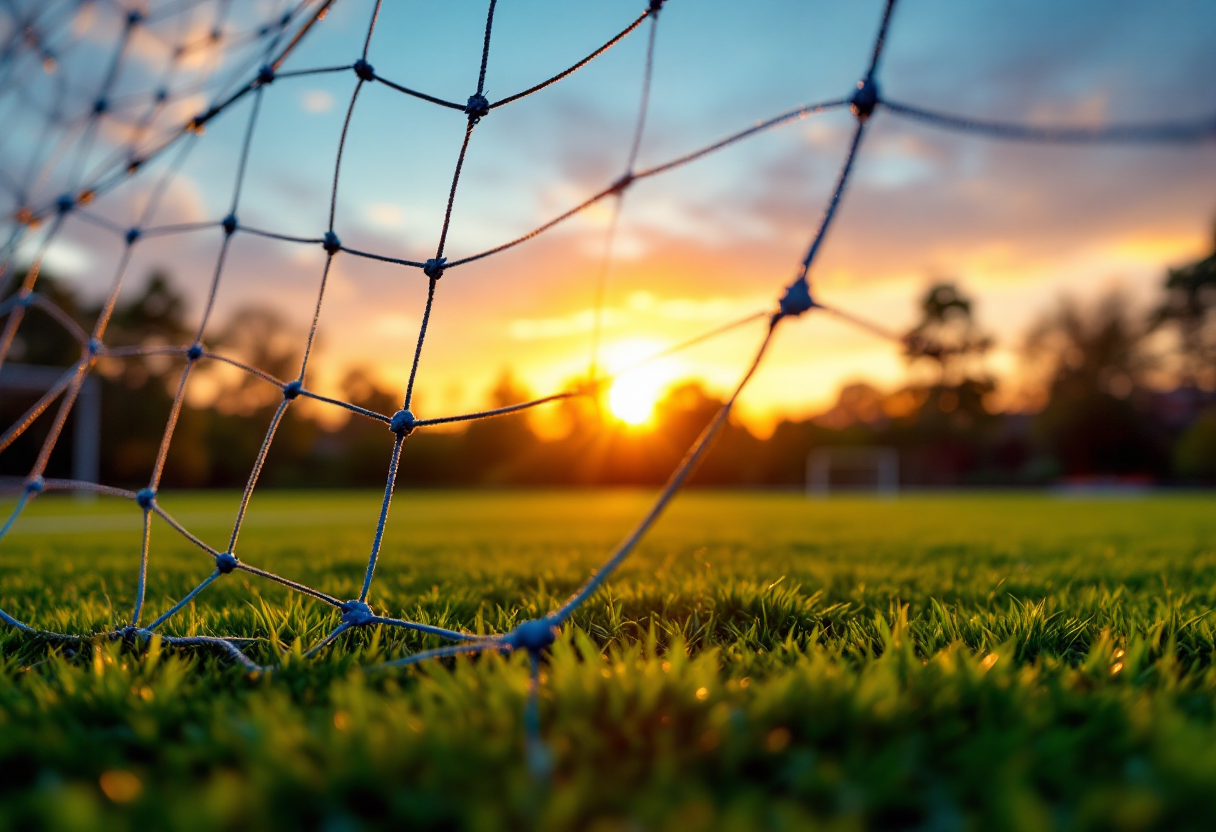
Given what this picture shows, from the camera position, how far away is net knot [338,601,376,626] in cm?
129

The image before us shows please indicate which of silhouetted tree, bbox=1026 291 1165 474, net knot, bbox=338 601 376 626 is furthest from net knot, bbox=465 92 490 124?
silhouetted tree, bbox=1026 291 1165 474

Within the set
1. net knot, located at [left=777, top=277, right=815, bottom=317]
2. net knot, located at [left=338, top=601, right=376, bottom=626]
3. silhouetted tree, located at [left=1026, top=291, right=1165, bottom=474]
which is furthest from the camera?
silhouetted tree, located at [left=1026, top=291, right=1165, bottom=474]

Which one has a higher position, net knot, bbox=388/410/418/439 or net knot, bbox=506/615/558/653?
net knot, bbox=388/410/418/439

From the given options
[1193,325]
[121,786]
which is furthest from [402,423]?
[1193,325]

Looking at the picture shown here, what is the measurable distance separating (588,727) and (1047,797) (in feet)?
1.54

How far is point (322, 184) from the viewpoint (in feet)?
6.97

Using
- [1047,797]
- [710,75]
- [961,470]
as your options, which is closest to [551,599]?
[1047,797]

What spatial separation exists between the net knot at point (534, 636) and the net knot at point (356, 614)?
41 cm

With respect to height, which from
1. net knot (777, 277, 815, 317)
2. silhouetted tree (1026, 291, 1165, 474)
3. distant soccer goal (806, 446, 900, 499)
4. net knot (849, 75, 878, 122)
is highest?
silhouetted tree (1026, 291, 1165, 474)

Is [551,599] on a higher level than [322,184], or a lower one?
lower

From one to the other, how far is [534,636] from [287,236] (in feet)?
5.19

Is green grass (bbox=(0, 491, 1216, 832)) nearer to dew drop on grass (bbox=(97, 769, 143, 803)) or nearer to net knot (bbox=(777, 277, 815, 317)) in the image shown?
dew drop on grass (bbox=(97, 769, 143, 803))

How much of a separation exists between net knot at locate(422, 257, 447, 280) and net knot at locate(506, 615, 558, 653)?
96 cm

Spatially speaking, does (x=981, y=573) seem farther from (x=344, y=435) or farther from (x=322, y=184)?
(x=344, y=435)
